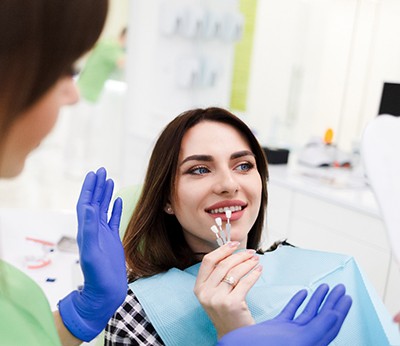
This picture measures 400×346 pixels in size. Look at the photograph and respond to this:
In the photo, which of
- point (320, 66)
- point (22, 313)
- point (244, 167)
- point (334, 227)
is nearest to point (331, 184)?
point (334, 227)

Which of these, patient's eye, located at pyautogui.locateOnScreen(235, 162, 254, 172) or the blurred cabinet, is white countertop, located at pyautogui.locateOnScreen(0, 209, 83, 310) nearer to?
patient's eye, located at pyautogui.locateOnScreen(235, 162, 254, 172)

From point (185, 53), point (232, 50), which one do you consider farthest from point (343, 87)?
point (185, 53)

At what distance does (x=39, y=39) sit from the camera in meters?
0.54

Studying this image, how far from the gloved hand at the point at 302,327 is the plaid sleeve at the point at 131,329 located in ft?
1.00

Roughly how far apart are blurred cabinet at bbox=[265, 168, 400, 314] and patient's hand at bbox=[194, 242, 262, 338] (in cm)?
118

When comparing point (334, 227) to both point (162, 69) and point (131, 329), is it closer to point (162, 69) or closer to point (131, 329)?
point (131, 329)

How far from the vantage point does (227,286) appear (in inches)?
36.8

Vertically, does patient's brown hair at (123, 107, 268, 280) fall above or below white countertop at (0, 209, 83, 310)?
above

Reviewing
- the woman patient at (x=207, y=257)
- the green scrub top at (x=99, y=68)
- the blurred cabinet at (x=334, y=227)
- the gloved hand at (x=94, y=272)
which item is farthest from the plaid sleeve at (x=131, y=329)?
the green scrub top at (x=99, y=68)

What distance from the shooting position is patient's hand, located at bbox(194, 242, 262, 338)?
915 millimetres

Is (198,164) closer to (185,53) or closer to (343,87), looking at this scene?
(343,87)

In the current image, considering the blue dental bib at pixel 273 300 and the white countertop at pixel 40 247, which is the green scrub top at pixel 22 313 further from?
the white countertop at pixel 40 247

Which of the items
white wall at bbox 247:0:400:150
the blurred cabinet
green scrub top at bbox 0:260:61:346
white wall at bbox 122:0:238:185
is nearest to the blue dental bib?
green scrub top at bbox 0:260:61:346

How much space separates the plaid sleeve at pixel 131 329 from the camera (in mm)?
1015
